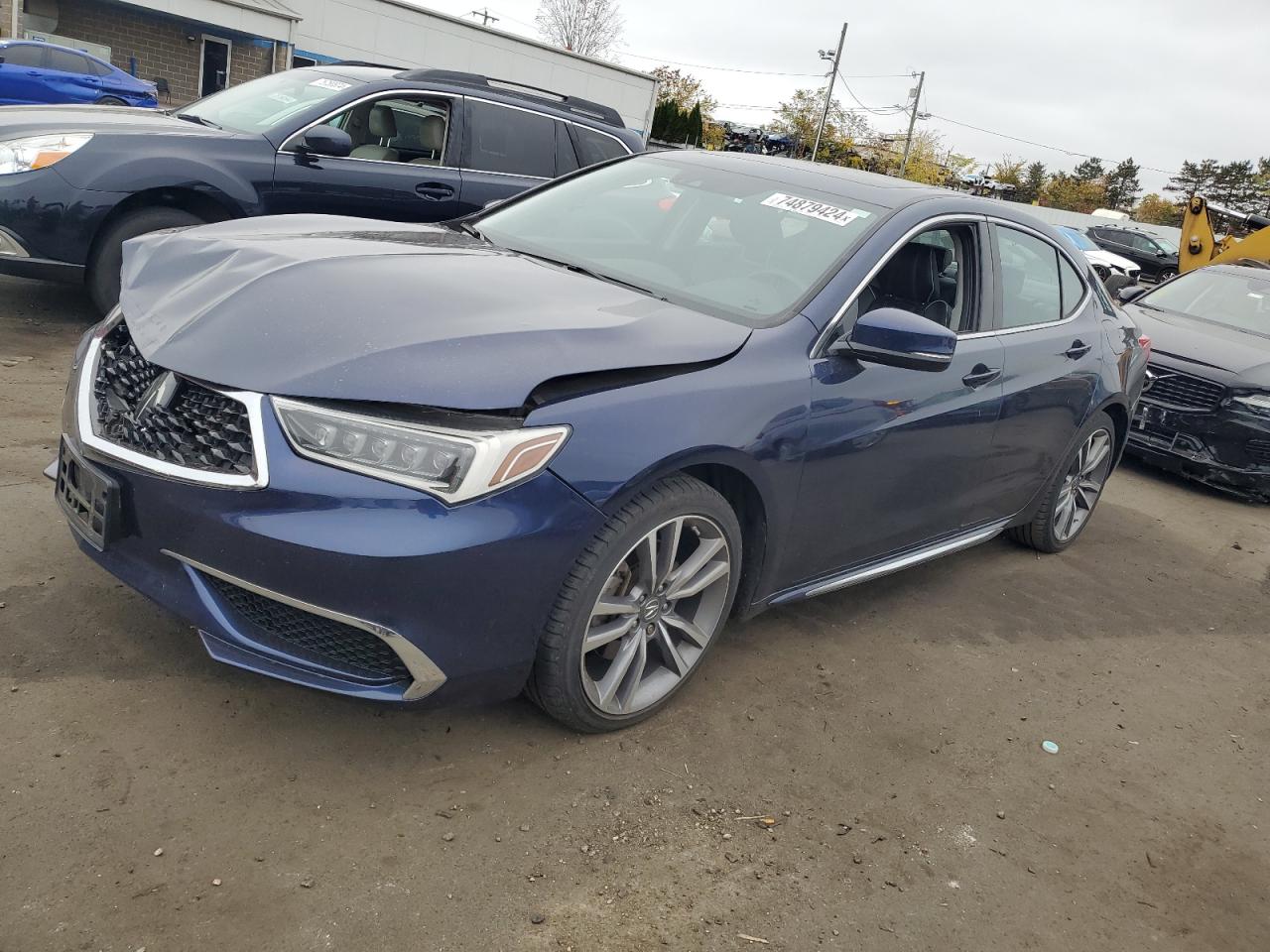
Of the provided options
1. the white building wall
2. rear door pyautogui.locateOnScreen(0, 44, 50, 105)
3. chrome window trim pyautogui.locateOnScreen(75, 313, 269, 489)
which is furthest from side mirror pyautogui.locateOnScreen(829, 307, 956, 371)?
the white building wall

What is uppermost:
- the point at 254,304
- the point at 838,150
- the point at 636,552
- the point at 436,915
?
the point at 838,150

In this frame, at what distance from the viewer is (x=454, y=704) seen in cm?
259

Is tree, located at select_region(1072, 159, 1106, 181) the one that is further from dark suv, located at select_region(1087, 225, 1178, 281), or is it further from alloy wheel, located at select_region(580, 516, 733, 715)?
alloy wheel, located at select_region(580, 516, 733, 715)

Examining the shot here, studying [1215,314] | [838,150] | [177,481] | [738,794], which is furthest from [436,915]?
Answer: [838,150]

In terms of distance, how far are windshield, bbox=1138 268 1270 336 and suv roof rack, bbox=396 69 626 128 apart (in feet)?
15.9

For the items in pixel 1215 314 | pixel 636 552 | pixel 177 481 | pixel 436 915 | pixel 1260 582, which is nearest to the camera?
pixel 436 915

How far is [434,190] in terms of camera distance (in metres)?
6.75

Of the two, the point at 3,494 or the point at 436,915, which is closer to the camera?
the point at 436,915

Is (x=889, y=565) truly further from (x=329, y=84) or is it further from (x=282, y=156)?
(x=329, y=84)

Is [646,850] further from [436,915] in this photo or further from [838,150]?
[838,150]

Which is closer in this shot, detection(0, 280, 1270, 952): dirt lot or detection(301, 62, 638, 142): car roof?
detection(0, 280, 1270, 952): dirt lot

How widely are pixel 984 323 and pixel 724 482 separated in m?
1.55

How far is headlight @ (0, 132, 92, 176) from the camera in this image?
5391 millimetres

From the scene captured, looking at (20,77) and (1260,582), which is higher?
(20,77)
